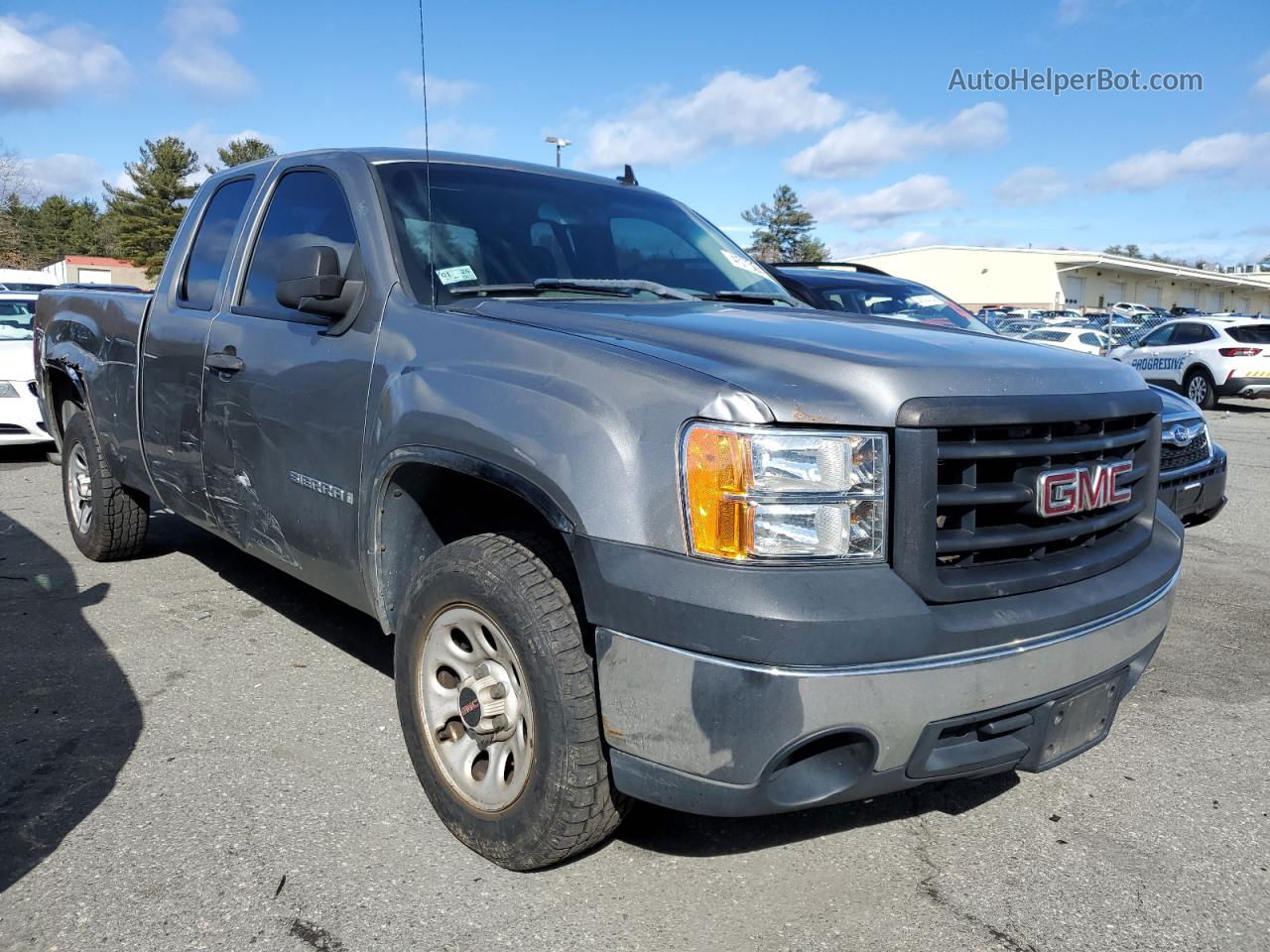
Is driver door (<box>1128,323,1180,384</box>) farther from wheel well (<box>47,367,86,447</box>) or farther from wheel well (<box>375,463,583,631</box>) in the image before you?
wheel well (<box>375,463,583,631</box>)

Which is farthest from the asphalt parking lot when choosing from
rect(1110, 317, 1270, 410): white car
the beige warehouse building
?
the beige warehouse building

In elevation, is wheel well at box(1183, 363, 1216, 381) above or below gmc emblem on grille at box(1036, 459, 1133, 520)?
below

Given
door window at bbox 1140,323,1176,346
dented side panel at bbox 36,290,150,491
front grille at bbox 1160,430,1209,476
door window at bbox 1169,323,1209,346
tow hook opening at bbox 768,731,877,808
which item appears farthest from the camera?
door window at bbox 1140,323,1176,346

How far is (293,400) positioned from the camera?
11.0 feet

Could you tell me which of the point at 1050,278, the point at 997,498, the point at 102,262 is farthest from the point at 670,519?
the point at 102,262

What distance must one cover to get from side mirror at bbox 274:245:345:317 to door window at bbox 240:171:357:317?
0.18m

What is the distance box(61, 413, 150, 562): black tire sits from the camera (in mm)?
5312

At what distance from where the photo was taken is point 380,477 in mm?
2932

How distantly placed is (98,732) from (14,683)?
0.69 m

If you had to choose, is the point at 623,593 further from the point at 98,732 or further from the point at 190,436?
the point at 190,436

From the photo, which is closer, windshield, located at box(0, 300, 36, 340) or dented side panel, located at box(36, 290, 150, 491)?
dented side panel, located at box(36, 290, 150, 491)

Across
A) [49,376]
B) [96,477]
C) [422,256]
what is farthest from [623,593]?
[49,376]

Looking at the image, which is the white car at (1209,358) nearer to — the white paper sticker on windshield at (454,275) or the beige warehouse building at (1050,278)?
the white paper sticker on windshield at (454,275)

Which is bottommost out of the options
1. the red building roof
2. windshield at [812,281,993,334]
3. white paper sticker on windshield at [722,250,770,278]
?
windshield at [812,281,993,334]
